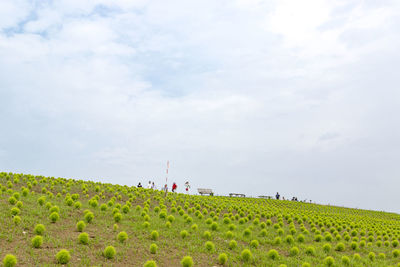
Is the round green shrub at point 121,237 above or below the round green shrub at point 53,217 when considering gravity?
below

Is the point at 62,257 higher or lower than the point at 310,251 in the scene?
higher

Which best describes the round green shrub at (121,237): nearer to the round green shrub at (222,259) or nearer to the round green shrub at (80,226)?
the round green shrub at (80,226)

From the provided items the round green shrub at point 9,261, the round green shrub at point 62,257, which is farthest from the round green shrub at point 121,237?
the round green shrub at point 9,261

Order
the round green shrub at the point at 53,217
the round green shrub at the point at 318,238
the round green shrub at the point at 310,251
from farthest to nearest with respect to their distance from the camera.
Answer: the round green shrub at the point at 318,238
the round green shrub at the point at 310,251
the round green shrub at the point at 53,217

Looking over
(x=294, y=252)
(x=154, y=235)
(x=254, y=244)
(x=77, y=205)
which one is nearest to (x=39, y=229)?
(x=154, y=235)

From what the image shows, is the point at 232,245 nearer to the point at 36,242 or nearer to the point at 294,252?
the point at 294,252

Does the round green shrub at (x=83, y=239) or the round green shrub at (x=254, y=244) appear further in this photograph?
the round green shrub at (x=254, y=244)

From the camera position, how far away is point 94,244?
12672 mm

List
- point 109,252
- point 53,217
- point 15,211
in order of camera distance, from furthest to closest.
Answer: point 15,211, point 53,217, point 109,252

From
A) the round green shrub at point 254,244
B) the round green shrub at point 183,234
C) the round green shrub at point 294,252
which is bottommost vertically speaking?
the round green shrub at point 294,252

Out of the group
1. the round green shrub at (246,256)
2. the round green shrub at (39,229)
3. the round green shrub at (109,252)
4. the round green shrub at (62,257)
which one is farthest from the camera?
the round green shrub at (246,256)

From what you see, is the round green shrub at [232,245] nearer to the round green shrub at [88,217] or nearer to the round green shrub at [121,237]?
the round green shrub at [121,237]

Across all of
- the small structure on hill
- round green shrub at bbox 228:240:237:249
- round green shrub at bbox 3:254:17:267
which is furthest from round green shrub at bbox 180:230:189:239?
the small structure on hill

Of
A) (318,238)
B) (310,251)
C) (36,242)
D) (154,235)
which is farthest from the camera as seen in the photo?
(318,238)
